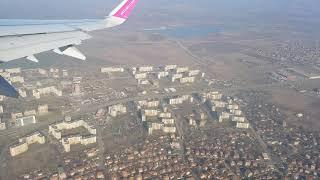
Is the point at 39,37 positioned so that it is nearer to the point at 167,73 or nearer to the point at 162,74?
the point at 162,74

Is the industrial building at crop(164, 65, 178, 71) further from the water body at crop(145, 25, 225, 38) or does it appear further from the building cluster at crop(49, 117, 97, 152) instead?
the water body at crop(145, 25, 225, 38)

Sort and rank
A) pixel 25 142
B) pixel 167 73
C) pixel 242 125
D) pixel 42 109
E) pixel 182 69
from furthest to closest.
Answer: pixel 182 69 < pixel 167 73 < pixel 42 109 < pixel 242 125 < pixel 25 142

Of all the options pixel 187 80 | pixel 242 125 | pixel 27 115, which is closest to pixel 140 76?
pixel 187 80

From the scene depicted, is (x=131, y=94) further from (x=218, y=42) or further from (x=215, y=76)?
(x=218, y=42)

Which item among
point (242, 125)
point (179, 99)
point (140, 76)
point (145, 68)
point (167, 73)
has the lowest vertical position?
point (242, 125)

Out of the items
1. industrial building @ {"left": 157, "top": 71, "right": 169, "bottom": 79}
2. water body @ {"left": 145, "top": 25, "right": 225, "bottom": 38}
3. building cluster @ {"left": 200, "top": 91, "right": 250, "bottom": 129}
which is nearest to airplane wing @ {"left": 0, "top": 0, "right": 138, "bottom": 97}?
building cluster @ {"left": 200, "top": 91, "right": 250, "bottom": 129}

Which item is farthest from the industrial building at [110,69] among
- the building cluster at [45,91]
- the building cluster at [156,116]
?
the building cluster at [156,116]

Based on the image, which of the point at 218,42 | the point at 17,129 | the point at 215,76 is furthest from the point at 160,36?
the point at 17,129

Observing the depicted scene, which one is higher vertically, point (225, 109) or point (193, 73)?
point (193, 73)

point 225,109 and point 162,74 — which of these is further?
point 162,74
